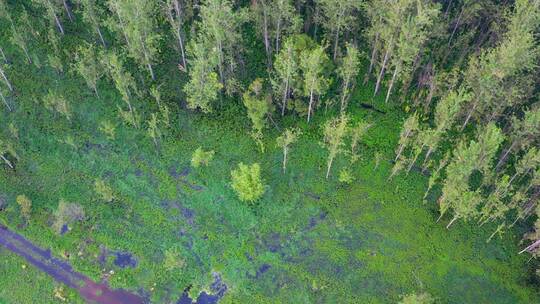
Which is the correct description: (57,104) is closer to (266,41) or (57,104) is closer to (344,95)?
(266,41)

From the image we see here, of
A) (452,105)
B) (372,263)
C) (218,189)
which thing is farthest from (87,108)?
(452,105)

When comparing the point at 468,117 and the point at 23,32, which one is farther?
the point at 23,32

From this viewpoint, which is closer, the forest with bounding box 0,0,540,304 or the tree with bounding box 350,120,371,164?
the forest with bounding box 0,0,540,304

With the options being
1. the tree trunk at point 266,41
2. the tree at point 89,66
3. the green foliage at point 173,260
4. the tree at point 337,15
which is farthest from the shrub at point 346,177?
the tree at point 89,66

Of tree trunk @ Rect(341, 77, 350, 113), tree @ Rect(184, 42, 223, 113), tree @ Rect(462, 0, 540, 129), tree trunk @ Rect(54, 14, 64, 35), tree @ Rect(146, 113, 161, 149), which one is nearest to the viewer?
tree @ Rect(462, 0, 540, 129)

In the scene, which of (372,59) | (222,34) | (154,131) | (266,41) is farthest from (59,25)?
(372,59)

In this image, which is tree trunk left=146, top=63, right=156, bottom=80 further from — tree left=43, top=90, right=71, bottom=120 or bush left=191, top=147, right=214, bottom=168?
bush left=191, top=147, right=214, bottom=168

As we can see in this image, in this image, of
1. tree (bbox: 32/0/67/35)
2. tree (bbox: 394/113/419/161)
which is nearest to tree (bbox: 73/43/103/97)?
Answer: tree (bbox: 32/0/67/35)
